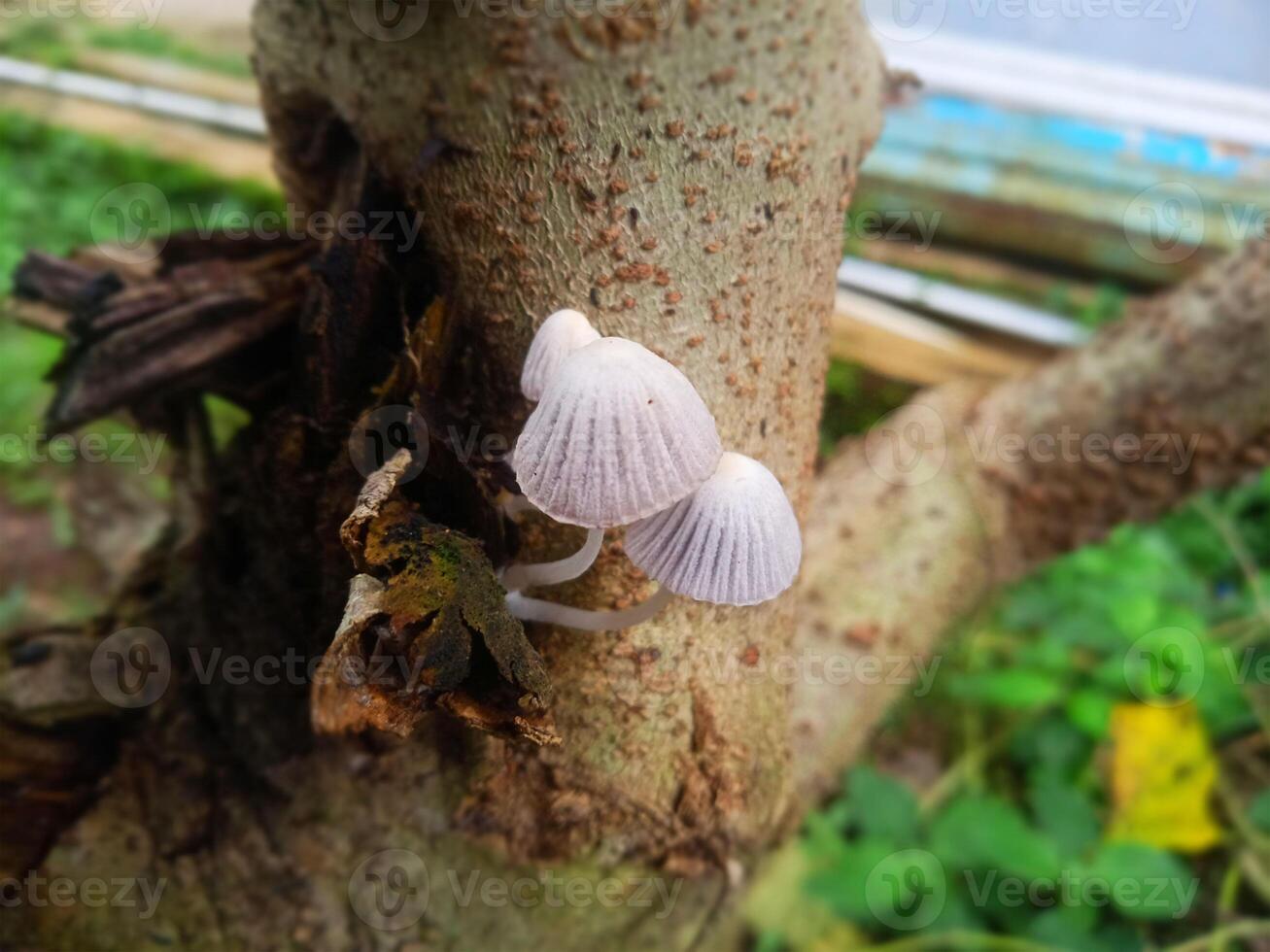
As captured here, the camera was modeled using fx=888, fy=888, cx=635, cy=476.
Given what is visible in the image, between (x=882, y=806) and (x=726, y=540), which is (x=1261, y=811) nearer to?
(x=882, y=806)

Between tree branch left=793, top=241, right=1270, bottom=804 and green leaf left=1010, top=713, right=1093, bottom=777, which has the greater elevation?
tree branch left=793, top=241, right=1270, bottom=804

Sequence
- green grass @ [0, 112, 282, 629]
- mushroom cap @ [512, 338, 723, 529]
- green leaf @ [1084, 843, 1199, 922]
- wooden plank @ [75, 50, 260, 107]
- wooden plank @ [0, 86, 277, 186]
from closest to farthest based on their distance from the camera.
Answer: mushroom cap @ [512, 338, 723, 529] → green leaf @ [1084, 843, 1199, 922] → green grass @ [0, 112, 282, 629] → wooden plank @ [0, 86, 277, 186] → wooden plank @ [75, 50, 260, 107]

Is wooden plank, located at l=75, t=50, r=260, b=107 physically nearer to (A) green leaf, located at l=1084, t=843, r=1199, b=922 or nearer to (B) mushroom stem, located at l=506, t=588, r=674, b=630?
(B) mushroom stem, located at l=506, t=588, r=674, b=630

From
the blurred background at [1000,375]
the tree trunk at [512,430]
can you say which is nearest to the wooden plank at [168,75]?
the blurred background at [1000,375]

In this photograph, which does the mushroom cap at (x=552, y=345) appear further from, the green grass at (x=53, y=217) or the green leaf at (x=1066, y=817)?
the green grass at (x=53, y=217)

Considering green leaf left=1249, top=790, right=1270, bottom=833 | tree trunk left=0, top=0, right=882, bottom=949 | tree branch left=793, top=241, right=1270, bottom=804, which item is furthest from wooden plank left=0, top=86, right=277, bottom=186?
green leaf left=1249, top=790, right=1270, bottom=833
